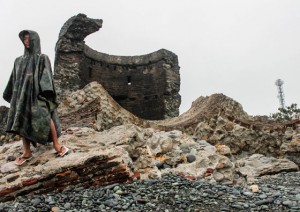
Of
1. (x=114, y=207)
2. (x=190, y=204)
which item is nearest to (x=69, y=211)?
(x=114, y=207)

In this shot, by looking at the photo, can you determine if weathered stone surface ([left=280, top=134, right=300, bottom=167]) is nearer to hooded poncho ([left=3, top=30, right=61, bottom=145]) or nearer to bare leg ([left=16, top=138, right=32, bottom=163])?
hooded poncho ([left=3, top=30, right=61, bottom=145])

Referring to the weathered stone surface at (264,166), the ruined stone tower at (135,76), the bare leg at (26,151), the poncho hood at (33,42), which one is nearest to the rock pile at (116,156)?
the weathered stone surface at (264,166)

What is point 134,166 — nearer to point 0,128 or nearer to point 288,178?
point 288,178

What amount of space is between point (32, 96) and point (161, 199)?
6.77ft

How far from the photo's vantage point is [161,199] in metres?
3.80

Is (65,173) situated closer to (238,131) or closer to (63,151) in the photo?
(63,151)

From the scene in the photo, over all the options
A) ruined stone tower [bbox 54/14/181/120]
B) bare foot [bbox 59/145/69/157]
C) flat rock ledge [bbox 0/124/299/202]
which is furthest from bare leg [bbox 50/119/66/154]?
ruined stone tower [bbox 54/14/181/120]

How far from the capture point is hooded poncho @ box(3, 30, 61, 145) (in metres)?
4.49

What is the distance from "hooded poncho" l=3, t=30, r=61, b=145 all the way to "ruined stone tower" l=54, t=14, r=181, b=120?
33.1 ft

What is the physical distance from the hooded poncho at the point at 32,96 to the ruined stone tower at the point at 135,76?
33.1ft

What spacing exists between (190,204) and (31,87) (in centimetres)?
242

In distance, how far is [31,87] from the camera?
462 centimetres

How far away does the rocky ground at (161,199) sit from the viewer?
11.8 feet

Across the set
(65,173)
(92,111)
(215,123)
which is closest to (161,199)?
(65,173)
